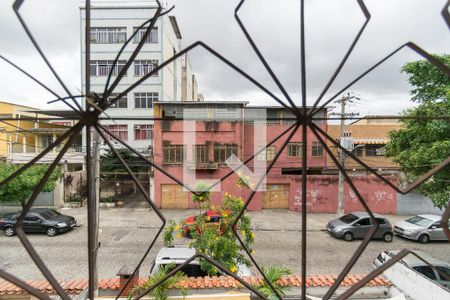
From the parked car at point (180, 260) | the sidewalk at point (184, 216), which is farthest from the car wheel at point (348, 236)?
the parked car at point (180, 260)

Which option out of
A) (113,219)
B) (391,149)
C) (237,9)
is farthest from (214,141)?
(237,9)

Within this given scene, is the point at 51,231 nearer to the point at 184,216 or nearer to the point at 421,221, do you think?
the point at 184,216

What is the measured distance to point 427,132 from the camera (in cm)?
669

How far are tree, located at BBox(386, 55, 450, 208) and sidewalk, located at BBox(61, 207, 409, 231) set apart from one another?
486 cm

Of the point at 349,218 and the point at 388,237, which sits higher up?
the point at 349,218

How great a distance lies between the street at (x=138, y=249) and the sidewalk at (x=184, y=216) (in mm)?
41

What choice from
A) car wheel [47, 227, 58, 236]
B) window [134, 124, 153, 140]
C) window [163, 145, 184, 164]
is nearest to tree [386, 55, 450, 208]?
window [134, 124, 153, 140]

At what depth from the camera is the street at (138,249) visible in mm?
7160

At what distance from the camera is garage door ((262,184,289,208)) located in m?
14.3

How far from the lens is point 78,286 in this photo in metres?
3.56

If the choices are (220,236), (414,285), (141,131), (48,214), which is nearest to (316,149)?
(141,131)

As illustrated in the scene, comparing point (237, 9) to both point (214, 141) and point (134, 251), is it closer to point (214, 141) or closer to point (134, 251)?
point (134, 251)

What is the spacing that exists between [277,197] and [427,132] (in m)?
8.35

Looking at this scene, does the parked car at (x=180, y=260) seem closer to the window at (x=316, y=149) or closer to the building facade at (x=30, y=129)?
the building facade at (x=30, y=129)
